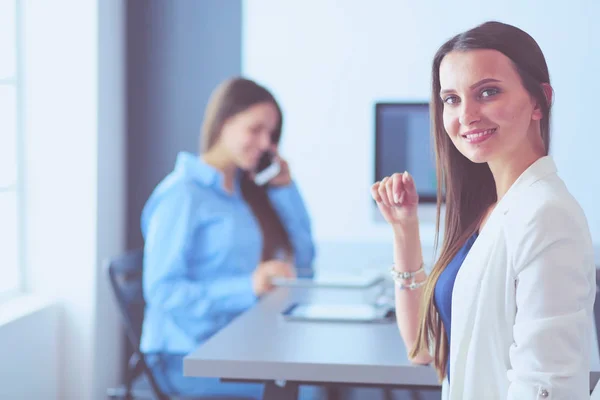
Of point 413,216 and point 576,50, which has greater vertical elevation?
point 576,50

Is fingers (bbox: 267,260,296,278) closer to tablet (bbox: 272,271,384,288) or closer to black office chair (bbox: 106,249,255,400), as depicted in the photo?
tablet (bbox: 272,271,384,288)

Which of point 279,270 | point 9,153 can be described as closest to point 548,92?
point 279,270

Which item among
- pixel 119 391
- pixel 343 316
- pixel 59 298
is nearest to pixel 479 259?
pixel 343 316

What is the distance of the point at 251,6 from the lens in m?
3.81

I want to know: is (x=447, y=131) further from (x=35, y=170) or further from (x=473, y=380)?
(x=35, y=170)

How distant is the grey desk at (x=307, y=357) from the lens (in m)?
1.66

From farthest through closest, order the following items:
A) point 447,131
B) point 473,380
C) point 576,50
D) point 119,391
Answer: point 576,50 → point 119,391 → point 447,131 → point 473,380

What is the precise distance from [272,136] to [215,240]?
1.64ft

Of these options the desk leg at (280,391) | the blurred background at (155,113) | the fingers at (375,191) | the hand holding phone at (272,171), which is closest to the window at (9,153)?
the blurred background at (155,113)

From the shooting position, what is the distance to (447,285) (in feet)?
4.90

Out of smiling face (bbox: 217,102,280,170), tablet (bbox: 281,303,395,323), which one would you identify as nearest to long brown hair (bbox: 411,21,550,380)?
tablet (bbox: 281,303,395,323)

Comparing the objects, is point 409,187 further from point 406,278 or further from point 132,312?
point 132,312

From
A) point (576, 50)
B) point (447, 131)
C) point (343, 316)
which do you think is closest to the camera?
point (447, 131)

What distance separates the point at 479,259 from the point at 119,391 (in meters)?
1.69
